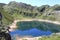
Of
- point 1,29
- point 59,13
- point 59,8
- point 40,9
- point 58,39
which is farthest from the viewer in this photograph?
point 40,9

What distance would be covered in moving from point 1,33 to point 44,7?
145 meters

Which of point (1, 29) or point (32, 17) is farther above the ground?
point (1, 29)

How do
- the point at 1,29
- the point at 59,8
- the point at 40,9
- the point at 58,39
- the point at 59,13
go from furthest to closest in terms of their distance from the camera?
the point at 40,9 → the point at 59,8 → the point at 59,13 → the point at 58,39 → the point at 1,29

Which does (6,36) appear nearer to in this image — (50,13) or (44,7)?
(50,13)

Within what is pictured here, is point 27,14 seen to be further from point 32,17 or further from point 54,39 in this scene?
point 54,39

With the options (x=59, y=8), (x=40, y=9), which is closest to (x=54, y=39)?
(x=59, y=8)

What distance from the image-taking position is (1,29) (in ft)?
32.9

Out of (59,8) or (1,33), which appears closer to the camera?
(1,33)

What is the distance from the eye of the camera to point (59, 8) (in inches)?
5251

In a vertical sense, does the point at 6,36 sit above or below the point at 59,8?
above

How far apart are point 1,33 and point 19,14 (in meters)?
113

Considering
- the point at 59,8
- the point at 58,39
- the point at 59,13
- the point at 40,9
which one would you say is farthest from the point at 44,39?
the point at 40,9

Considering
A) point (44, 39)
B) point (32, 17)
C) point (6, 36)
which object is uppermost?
point (6, 36)

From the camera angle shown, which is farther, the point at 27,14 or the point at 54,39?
the point at 27,14
